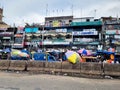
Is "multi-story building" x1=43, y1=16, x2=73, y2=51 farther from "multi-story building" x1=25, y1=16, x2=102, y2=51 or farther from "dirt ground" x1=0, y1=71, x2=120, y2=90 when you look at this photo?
"dirt ground" x1=0, y1=71, x2=120, y2=90

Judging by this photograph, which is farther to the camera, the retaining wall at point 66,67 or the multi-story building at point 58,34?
the multi-story building at point 58,34

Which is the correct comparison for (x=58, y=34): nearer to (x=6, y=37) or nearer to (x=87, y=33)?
(x=87, y=33)

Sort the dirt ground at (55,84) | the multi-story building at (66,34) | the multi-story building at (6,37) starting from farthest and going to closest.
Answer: the multi-story building at (6,37)
the multi-story building at (66,34)
the dirt ground at (55,84)

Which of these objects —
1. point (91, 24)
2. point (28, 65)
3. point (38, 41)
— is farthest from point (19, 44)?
point (28, 65)

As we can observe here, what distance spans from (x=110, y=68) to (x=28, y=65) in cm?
796

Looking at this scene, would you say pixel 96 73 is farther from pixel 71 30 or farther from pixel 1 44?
pixel 1 44

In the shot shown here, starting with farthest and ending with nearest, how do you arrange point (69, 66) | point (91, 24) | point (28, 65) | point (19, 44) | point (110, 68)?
point (19, 44), point (91, 24), point (28, 65), point (69, 66), point (110, 68)

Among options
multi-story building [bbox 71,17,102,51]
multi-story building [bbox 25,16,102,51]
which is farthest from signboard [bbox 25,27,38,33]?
multi-story building [bbox 71,17,102,51]

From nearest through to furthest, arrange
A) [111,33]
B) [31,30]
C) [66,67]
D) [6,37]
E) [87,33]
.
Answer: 1. [66,67]
2. [111,33]
3. [87,33]
4. [31,30]
5. [6,37]

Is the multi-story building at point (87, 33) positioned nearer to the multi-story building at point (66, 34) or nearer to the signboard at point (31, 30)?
the multi-story building at point (66, 34)

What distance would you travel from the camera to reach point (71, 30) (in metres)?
65.2

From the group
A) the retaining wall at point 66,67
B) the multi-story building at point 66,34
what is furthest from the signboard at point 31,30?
the retaining wall at point 66,67

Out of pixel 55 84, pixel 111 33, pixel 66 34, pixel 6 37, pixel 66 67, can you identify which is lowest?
pixel 55 84

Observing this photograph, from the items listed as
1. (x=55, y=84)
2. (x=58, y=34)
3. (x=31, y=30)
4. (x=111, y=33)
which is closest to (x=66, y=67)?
(x=55, y=84)
